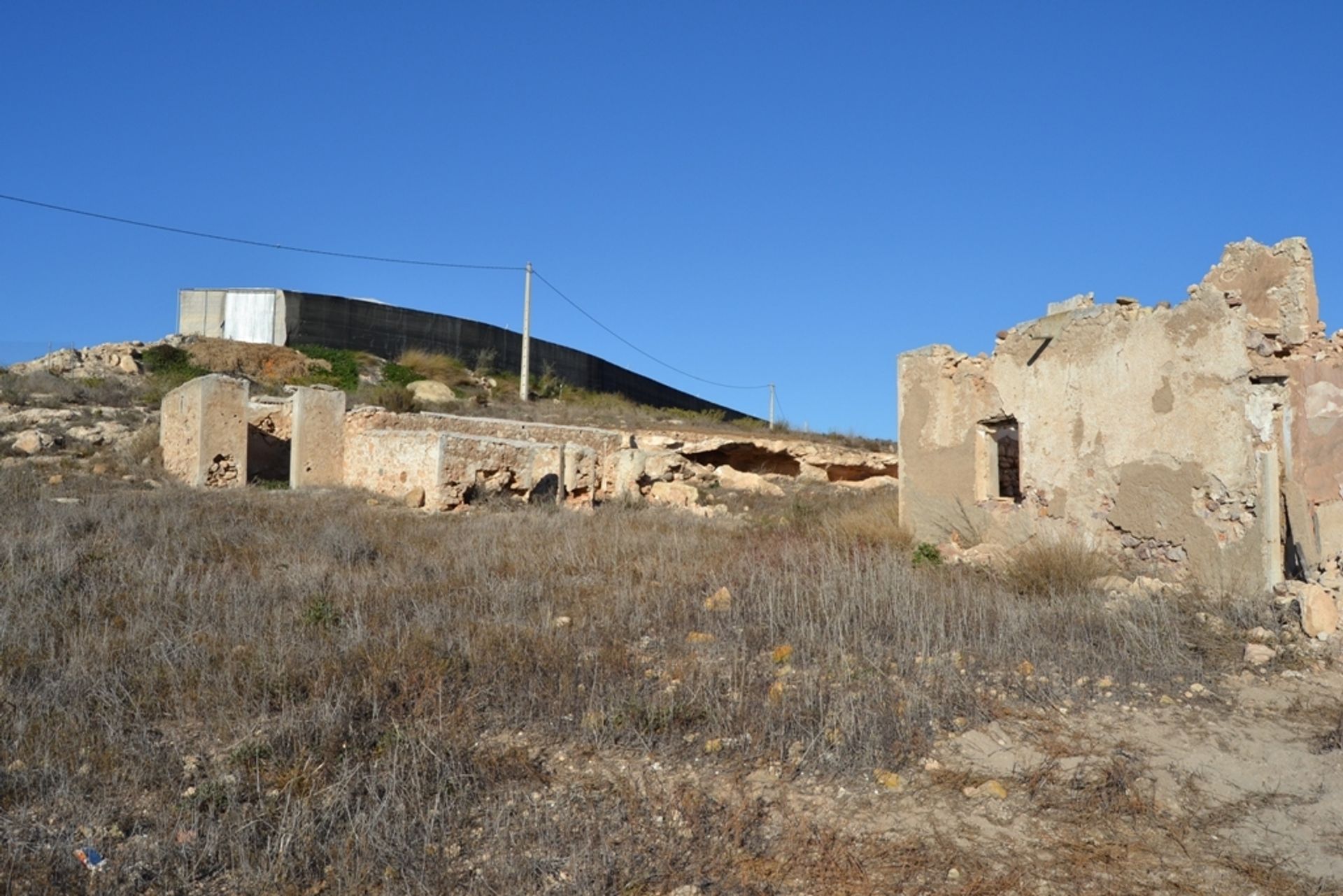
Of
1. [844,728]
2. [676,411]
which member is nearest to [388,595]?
[844,728]

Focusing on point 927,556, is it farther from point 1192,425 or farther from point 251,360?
point 251,360

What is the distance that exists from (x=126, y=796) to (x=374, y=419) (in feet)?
40.1

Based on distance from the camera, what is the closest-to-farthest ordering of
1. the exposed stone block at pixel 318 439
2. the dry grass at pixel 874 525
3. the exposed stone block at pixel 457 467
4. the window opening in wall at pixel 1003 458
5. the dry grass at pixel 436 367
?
the window opening in wall at pixel 1003 458 → the dry grass at pixel 874 525 → the exposed stone block at pixel 457 467 → the exposed stone block at pixel 318 439 → the dry grass at pixel 436 367

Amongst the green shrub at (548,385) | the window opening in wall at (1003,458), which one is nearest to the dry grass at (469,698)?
the window opening in wall at (1003,458)

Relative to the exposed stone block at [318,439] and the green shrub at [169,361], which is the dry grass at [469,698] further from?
the green shrub at [169,361]

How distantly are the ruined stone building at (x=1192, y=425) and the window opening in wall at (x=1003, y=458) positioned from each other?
6.2 inches

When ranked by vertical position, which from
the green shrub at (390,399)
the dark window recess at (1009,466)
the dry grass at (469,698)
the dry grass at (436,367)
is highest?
the dry grass at (436,367)

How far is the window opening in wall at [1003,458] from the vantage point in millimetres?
9945

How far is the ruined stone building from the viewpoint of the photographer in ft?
24.4

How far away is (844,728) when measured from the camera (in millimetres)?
4473

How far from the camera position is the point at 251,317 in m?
26.1

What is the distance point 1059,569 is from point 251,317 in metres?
23.9

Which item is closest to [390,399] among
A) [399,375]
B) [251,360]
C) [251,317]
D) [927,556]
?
[399,375]

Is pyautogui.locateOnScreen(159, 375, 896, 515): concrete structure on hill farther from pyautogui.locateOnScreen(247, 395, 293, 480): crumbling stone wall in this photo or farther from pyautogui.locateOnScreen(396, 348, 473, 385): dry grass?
pyautogui.locateOnScreen(396, 348, 473, 385): dry grass
